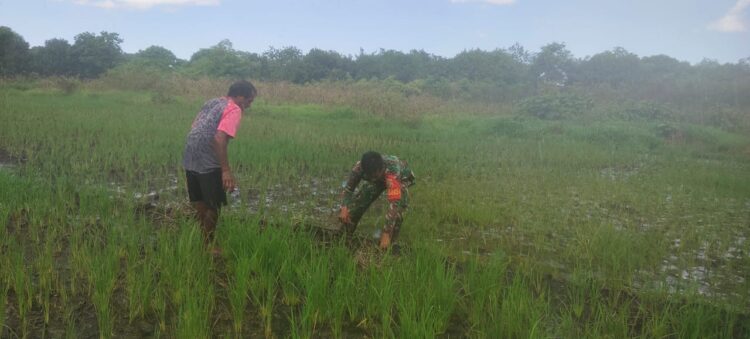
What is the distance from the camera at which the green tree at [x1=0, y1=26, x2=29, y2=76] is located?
25.6 m

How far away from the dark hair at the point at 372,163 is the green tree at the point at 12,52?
27298 mm

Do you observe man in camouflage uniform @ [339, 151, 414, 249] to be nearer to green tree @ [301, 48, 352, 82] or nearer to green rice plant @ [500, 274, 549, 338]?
green rice plant @ [500, 274, 549, 338]

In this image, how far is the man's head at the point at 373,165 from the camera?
384 centimetres

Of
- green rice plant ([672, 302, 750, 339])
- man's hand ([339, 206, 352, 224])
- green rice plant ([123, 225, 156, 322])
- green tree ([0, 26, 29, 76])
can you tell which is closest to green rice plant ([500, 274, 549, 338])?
green rice plant ([672, 302, 750, 339])

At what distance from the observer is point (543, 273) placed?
382cm

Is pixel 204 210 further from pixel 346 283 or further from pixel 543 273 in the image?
pixel 543 273

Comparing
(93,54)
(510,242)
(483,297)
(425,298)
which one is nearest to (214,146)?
(425,298)

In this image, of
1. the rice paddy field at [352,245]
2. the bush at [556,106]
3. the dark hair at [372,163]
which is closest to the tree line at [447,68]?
the bush at [556,106]

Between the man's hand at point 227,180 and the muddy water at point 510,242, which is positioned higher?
→ the man's hand at point 227,180

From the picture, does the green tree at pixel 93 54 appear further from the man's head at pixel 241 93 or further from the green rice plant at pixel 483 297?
the green rice plant at pixel 483 297

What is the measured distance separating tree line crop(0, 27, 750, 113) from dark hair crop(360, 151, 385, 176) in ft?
68.0

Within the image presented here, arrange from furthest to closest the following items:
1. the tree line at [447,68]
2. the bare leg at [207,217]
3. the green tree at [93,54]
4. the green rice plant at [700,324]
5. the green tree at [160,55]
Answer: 1. the green tree at [160,55]
2. the green tree at [93,54]
3. the tree line at [447,68]
4. the bare leg at [207,217]
5. the green rice plant at [700,324]

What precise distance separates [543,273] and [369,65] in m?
33.7

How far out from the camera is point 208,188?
3783 millimetres
